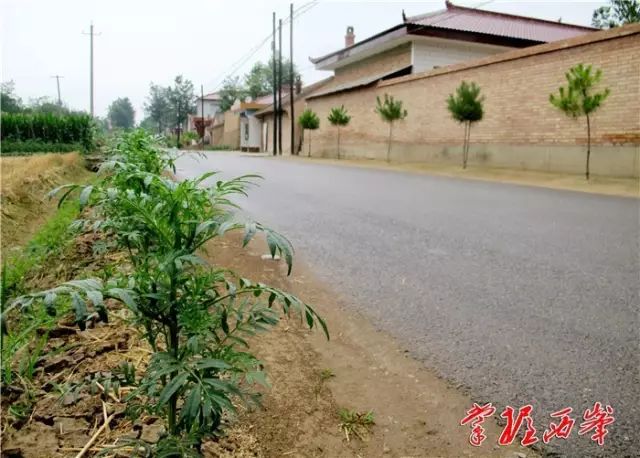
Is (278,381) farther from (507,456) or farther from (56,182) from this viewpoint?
(56,182)

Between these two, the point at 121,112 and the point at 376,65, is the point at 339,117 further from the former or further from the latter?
the point at 121,112

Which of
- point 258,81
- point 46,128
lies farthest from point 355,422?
point 258,81

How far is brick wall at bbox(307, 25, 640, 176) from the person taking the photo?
46.8 feet

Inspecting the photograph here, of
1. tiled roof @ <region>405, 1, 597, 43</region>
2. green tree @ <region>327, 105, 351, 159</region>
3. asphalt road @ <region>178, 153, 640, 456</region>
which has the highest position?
tiled roof @ <region>405, 1, 597, 43</region>

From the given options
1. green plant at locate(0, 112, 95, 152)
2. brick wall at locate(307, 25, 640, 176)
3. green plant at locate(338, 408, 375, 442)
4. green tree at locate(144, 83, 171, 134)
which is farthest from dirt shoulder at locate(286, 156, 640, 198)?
green tree at locate(144, 83, 171, 134)

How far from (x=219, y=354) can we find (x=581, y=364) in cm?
202

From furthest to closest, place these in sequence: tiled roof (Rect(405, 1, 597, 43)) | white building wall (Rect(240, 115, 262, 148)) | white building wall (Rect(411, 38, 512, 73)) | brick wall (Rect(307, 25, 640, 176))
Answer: white building wall (Rect(240, 115, 262, 148)) < tiled roof (Rect(405, 1, 597, 43)) < white building wall (Rect(411, 38, 512, 73)) < brick wall (Rect(307, 25, 640, 176))

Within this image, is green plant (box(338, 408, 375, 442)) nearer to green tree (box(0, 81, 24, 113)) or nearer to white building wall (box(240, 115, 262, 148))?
white building wall (box(240, 115, 262, 148))

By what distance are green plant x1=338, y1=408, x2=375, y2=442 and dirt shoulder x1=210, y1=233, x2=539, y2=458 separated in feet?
0.08

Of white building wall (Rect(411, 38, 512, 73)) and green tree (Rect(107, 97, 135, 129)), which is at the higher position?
green tree (Rect(107, 97, 135, 129))

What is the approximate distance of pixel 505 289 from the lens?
13.3ft

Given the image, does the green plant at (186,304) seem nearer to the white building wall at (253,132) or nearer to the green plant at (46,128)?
the green plant at (46,128)

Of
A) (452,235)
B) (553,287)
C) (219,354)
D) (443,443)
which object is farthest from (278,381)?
(452,235)

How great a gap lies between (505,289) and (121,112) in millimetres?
160742
